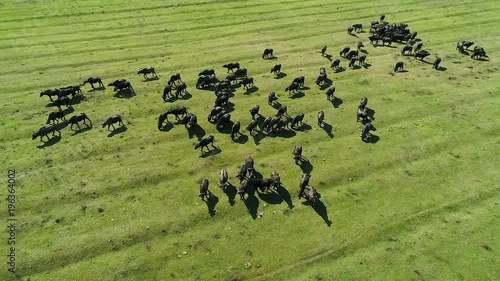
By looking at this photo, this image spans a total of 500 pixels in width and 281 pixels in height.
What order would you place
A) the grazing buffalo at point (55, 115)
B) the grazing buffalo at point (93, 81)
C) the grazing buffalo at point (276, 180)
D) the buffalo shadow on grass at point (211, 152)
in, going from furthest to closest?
the grazing buffalo at point (93, 81) < the grazing buffalo at point (55, 115) < the buffalo shadow on grass at point (211, 152) < the grazing buffalo at point (276, 180)

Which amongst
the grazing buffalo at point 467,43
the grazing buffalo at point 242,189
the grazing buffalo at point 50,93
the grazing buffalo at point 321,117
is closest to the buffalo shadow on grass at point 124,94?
the grazing buffalo at point 50,93

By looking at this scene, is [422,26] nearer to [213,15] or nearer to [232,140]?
[213,15]

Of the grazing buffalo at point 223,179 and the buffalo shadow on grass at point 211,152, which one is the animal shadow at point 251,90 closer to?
the buffalo shadow on grass at point 211,152

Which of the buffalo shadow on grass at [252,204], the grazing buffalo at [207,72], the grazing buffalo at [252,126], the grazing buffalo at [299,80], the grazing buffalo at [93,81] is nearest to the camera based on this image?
the buffalo shadow on grass at [252,204]

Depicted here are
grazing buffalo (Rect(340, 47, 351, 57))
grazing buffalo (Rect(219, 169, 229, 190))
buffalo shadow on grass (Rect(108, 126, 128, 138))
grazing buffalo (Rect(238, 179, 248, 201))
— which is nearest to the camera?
grazing buffalo (Rect(238, 179, 248, 201))

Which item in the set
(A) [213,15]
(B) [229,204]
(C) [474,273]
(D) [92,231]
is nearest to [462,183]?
(C) [474,273]

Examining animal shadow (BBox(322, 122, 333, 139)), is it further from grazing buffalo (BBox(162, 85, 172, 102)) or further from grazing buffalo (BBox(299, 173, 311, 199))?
grazing buffalo (BBox(162, 85, 172, 102))

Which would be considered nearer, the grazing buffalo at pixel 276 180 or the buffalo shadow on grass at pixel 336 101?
the grazing buffalo at pixel 276 180

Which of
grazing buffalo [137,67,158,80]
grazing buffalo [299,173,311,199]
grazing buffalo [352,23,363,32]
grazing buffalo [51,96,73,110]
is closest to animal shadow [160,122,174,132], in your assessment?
grazing buffalo [51,96,73,110]
